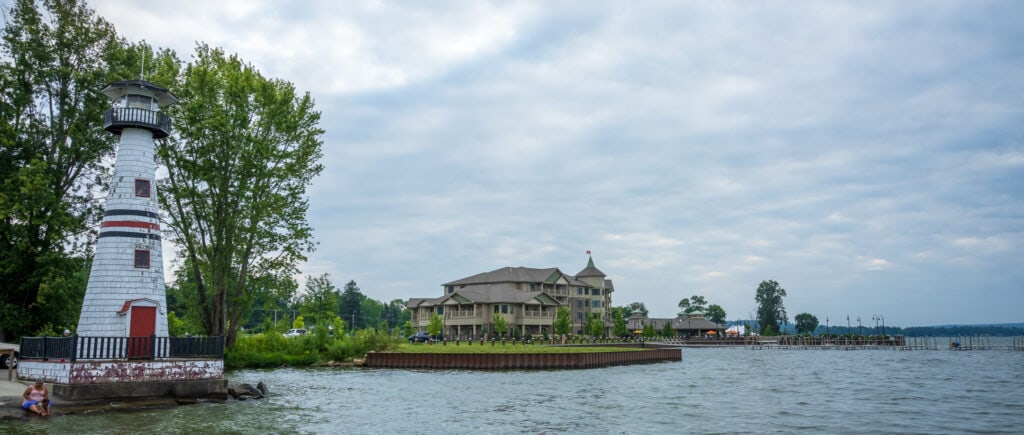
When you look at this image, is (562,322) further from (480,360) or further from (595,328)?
(480,360)

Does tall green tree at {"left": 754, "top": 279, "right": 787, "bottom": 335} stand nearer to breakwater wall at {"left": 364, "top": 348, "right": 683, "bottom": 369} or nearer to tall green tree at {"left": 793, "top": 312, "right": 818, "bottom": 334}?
tall green tree at {"left": 793, "top": 312, "right": 818, "bottom": 334}

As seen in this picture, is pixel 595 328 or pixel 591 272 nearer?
pixel 595 328

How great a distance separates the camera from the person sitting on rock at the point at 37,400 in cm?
2125

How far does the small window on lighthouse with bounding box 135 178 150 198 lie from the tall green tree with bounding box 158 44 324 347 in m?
13.6

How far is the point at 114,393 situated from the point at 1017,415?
36751mm

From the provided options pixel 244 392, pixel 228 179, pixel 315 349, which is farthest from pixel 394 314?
pixel 244 392

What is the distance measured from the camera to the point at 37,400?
21.4 metres

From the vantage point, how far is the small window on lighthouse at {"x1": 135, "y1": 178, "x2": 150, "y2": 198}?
28.2m

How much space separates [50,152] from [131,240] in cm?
1435

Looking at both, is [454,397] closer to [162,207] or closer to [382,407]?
[382,407]

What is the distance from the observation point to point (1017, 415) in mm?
29516

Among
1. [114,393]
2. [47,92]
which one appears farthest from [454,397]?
[47,92]

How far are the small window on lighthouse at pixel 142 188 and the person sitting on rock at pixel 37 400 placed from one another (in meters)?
9.08

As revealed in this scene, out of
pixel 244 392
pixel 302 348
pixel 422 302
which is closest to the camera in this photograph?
pixel 244 392
